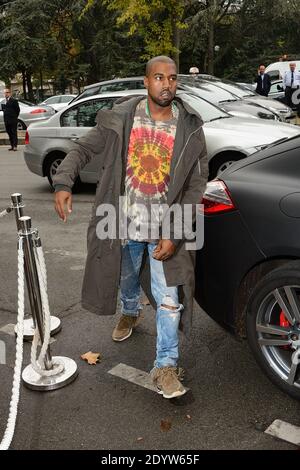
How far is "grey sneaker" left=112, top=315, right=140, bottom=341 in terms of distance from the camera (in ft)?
12.4

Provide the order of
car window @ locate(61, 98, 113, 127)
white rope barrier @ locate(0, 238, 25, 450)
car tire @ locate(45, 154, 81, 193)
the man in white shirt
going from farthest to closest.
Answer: the man in white shirt < car tire @ locate(45, 154, 81, 193) < car window @ locate(61, 98, 113, 127) < white rope barrier @ locate(0, 238, 25, 450)

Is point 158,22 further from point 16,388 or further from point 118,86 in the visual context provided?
point 16,388

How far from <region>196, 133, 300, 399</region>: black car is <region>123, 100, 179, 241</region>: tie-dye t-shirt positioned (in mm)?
371

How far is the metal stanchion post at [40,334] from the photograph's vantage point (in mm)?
3032

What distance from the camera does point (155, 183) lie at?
2996 millimetres

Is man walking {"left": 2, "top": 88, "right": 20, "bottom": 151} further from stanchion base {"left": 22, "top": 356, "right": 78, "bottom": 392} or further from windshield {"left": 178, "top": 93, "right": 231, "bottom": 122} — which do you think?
stanchion base {"left": 22, "top": 356, "right": 78, "bottom": 392}

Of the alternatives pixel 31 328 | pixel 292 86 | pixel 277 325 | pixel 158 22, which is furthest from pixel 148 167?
pixel 292 86

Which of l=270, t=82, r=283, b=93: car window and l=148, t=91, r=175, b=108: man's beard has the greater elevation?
l=148, t=91, r=175, b=108: man's beard

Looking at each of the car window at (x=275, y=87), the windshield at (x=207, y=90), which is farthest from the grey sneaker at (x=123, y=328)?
the car window at (x=275, y=87)

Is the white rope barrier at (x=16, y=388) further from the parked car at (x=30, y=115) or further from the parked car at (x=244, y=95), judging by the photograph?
the parked car at (x=30, y=115)

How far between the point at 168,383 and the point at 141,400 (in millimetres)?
179

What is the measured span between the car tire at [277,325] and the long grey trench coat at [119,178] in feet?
1.20

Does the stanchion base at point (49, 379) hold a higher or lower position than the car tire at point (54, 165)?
lower

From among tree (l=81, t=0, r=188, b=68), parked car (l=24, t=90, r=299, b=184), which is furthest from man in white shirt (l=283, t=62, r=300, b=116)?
parked car (l=24, t=90, r=299, b=184)
